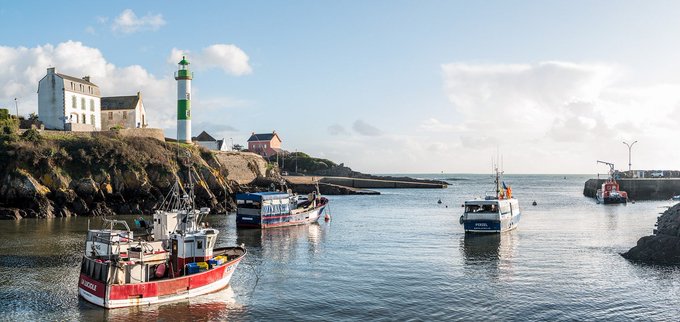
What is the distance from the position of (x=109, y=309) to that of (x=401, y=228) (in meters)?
32.2

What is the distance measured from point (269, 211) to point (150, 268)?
26.5 metres

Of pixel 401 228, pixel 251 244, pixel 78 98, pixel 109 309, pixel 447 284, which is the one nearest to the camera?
pixel 109 309

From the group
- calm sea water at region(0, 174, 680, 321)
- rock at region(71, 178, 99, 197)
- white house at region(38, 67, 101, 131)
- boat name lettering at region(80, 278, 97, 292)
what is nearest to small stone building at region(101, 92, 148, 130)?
white house at region(38, 67, 101, 131)

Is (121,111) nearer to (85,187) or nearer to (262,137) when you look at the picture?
(85,187)

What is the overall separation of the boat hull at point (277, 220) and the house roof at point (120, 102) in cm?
3890

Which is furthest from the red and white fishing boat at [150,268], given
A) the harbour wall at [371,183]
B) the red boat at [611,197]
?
the harbour wall at [371,183]

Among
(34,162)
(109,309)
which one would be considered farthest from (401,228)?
(34,162)

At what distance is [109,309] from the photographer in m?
22.2

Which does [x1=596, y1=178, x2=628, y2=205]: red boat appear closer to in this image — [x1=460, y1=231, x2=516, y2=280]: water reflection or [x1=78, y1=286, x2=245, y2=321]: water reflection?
[x1=460, y1=231, x2=516, y2=280]: water reflection

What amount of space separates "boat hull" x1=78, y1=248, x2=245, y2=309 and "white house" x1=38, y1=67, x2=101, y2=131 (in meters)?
50.7

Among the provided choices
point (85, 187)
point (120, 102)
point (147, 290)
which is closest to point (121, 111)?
point (120, 102)

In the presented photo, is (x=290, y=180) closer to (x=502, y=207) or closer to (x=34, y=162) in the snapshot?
(x=34, y=162)

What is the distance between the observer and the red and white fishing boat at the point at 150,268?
22312mm

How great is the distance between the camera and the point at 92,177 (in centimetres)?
6056
